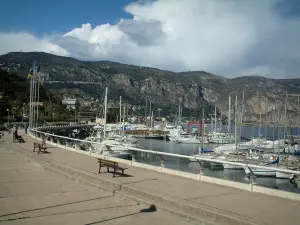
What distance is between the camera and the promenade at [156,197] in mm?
7605

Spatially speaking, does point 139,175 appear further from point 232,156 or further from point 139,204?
point 232,156

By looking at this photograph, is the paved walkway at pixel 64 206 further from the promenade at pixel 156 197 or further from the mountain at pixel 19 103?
the mountain at pixel 19 103

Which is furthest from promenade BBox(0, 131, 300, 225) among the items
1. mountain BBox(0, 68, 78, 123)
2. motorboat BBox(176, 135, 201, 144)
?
mountain BBox(0, 68, 78, 123)

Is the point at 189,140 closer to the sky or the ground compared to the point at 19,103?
closer to the ground

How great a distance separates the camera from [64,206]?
885 cm

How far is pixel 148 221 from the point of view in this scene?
770 cm

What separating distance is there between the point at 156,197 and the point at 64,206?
251cm

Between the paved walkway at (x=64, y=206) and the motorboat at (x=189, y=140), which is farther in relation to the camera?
the motorboat at (x=189, y=140)

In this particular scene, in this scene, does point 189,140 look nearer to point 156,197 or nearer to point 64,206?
point 156,197

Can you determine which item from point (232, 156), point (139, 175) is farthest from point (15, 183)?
point (232, 156)

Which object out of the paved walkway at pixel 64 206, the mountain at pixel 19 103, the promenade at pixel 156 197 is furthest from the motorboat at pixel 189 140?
the paved walkway at pixel 64 206

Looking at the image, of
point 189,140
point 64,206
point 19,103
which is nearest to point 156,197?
point 64,206

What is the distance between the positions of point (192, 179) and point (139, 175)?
2187 millimetres

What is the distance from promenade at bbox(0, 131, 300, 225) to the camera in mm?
7605
